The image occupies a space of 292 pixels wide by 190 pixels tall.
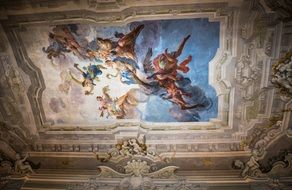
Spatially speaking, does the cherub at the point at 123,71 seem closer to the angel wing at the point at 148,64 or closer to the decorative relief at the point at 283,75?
the angel wing at the point at 148,64

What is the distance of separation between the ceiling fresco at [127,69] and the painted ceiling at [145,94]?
3 cm

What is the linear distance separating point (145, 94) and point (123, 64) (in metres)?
1.09

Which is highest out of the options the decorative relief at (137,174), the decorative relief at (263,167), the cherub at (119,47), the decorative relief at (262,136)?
the cherub at (119,47)

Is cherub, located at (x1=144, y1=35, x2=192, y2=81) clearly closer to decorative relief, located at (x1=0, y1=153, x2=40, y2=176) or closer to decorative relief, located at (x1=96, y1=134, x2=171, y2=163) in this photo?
decorative relief, located at (x1=96, y1=134, x2=171, y2=163)

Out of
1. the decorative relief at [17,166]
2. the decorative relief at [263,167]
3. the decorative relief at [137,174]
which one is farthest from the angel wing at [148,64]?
the decorative relief at [17,166]

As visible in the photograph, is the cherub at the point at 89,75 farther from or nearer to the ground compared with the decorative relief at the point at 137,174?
farther from the ground

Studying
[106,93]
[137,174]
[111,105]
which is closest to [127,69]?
[106,93]

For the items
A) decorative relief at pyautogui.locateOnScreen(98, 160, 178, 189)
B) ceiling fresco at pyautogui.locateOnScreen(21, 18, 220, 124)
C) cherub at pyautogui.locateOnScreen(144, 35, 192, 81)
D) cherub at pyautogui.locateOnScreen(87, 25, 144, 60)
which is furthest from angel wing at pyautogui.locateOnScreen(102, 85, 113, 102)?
decorative relief at pyautogui.locateOnScreen(98, 160, 178, 189)

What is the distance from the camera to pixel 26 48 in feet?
28.7

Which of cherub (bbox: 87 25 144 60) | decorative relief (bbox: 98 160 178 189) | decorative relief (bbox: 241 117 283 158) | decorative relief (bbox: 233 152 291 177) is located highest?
cherub (bbox: 87 25 144 60)

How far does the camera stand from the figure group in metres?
8.48

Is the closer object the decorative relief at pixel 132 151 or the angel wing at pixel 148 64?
the angel wing at pixel 148 64

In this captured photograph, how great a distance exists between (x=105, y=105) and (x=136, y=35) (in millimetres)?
2416

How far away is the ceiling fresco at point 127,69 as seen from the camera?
27.2 feet
